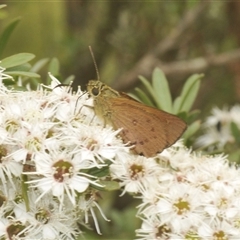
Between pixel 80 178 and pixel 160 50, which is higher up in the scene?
pixel 80 178

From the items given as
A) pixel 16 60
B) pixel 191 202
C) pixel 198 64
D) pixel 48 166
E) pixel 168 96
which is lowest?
pixel 198 64

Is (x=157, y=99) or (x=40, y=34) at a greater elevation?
(x=157, y=99)

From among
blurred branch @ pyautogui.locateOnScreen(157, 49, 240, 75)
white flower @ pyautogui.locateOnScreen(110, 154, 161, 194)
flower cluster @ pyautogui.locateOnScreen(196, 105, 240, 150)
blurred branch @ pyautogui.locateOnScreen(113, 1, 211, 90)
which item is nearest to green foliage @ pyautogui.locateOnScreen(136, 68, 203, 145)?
white flower @ pyautogui.locateOnScreen(110, 154, 161, 194)

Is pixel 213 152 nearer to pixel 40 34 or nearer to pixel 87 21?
pixel 87 21

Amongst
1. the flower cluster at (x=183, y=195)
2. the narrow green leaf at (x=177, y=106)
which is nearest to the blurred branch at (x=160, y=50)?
the narrow green leaf at (x=177, y=106)

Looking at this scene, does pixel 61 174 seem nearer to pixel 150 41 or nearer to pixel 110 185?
pixel 110 185

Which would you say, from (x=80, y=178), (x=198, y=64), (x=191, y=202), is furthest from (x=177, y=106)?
(x=198, y=64)

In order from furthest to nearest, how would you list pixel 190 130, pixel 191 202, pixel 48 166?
pixel 190 130, pixel 191 202, pixel 48 166

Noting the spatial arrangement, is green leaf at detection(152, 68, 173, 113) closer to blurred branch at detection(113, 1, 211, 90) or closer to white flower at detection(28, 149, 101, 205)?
white flower at detection(28, 149, 101, 205)

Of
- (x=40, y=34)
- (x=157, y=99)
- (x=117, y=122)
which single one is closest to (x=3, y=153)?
(x=117, y=122)
